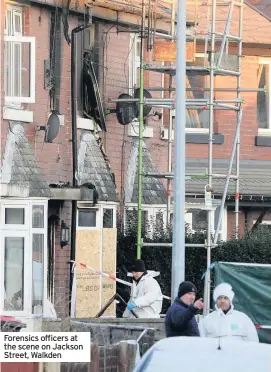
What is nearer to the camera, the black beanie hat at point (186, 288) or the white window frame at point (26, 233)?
the black beanie hat at point (186, 288)

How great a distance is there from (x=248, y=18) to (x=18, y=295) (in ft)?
47.4

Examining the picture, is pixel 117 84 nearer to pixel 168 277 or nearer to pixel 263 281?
pixel 168 277

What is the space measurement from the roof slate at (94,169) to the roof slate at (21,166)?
1664mm

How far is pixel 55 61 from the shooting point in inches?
955

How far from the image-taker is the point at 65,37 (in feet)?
80.2

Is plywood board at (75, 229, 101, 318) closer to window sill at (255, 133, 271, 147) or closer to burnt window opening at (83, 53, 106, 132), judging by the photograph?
burnt window opening at (83, 53, 106, 132)

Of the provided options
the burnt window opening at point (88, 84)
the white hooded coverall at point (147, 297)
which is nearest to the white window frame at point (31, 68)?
the burnt window opening at point (88, 84)

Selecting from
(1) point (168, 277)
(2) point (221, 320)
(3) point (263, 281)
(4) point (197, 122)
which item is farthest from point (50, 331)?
(4) point (197, 122)

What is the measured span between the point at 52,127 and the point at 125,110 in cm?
248

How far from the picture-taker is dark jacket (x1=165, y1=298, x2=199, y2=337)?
15.2 metres

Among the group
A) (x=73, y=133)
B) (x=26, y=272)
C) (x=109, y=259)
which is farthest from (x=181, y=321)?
(x=109, y=259)

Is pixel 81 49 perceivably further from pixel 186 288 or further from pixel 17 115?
pixel 186 288

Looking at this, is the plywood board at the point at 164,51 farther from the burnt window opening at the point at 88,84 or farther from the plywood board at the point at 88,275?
the plywood board at the point at 88,275

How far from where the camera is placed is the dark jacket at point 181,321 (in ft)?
49.8
